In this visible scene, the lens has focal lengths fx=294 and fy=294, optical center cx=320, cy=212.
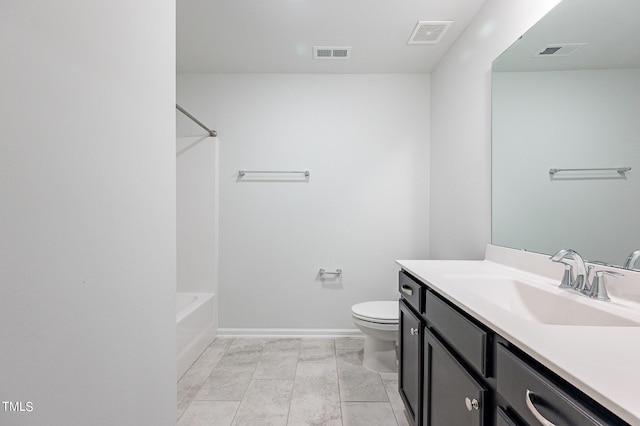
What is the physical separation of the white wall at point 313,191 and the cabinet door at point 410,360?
110 centimetres

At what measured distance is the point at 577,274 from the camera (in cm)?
107

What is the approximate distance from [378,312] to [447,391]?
1.10 m

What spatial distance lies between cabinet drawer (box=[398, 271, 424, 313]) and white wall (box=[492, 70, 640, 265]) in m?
0.58

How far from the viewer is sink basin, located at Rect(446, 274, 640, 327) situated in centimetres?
89

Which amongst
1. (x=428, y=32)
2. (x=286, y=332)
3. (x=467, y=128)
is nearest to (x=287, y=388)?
(x=286, y=332)

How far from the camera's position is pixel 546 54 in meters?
1.34

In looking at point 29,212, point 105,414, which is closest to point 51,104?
point 29,212

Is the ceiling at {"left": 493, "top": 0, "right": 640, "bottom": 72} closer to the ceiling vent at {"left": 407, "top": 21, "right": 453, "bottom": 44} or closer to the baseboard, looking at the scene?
the ceiling vent at {"left": 407, "top": 21, "right": 453, "bottom": 44}

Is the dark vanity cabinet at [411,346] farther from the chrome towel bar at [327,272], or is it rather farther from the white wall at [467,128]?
the chrome towel bar at [327,272]

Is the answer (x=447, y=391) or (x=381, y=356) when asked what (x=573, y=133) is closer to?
(x=447, y=391)

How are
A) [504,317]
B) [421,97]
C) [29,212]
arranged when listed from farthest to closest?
[421,97] → [504,317] → [29,212]

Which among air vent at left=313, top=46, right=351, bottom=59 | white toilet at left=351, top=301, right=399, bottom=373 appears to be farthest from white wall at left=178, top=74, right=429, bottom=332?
white toilet at left=351, top=301, right=399, bottom=373

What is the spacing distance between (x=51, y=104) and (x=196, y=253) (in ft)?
7.77

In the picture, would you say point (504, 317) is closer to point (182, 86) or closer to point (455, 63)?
point (455, 63)
